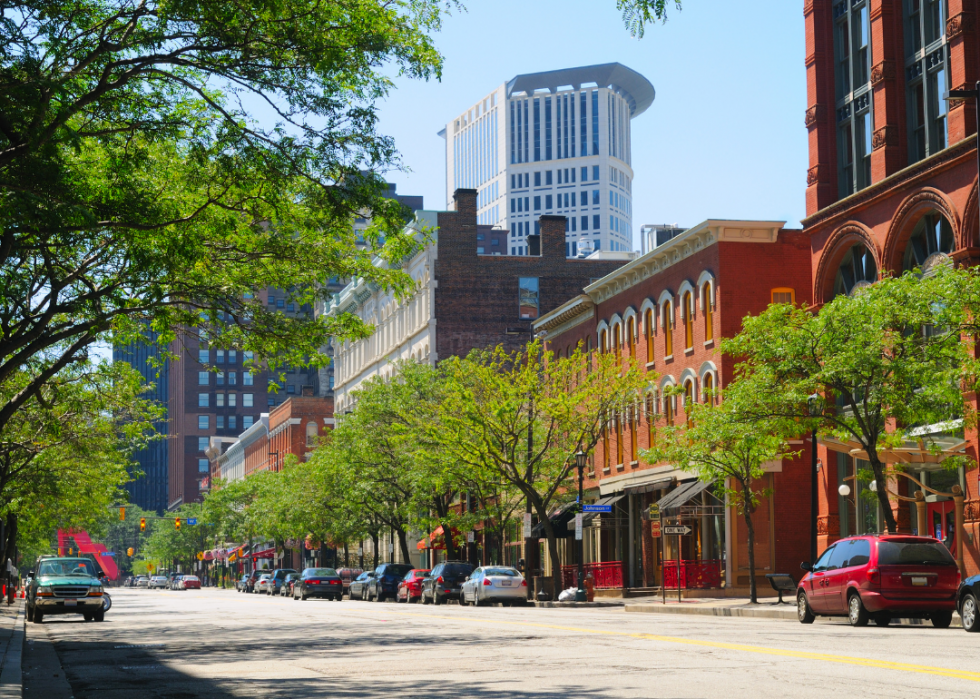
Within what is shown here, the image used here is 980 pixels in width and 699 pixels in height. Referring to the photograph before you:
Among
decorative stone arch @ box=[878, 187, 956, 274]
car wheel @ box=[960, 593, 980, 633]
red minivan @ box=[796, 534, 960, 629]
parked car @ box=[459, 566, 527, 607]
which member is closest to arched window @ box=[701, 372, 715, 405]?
parked car @ box=[459, 566, 527, 607]

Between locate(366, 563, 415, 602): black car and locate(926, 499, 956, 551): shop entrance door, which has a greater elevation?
locate(926, 499, 956, 551): shop entrance door

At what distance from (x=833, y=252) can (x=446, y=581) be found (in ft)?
62.8

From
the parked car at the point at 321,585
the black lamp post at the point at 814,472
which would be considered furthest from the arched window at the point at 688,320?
the parked car at the point at 321,585

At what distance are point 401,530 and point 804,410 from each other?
37.4 m

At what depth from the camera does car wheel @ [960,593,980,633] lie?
2126 cm

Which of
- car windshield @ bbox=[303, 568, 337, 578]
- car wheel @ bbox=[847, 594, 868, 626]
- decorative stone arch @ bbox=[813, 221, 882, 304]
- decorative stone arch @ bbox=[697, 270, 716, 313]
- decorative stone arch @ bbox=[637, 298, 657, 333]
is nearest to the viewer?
car wheel @ bbox=[847, 594, 868, 626]

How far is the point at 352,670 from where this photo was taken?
1568cm

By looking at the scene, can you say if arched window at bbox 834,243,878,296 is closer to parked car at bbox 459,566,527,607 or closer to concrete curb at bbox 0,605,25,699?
parked car at bbox 459,566,527,607

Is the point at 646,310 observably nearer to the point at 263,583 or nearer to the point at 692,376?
the point at 692,376

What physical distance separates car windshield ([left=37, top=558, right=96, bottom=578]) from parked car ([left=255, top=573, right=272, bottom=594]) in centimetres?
4855

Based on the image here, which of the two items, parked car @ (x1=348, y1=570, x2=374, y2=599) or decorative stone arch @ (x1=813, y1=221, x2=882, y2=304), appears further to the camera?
parked car @ (x1=348, y1=570, x2=374, y2=599)

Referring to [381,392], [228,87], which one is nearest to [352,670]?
[228,87]

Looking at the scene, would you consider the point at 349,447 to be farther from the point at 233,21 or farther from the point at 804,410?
the point at 233,21

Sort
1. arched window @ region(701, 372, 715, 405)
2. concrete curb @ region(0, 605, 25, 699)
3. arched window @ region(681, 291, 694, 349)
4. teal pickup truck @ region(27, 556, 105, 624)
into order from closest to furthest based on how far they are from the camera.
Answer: concrete curb @ region(0, 605, 25, 699), teal pickup truck @ region(27, 556, 105, 624), arched window @ region(701, 372, 715, 405), arched window @ region(681, 291, 694, 349)
